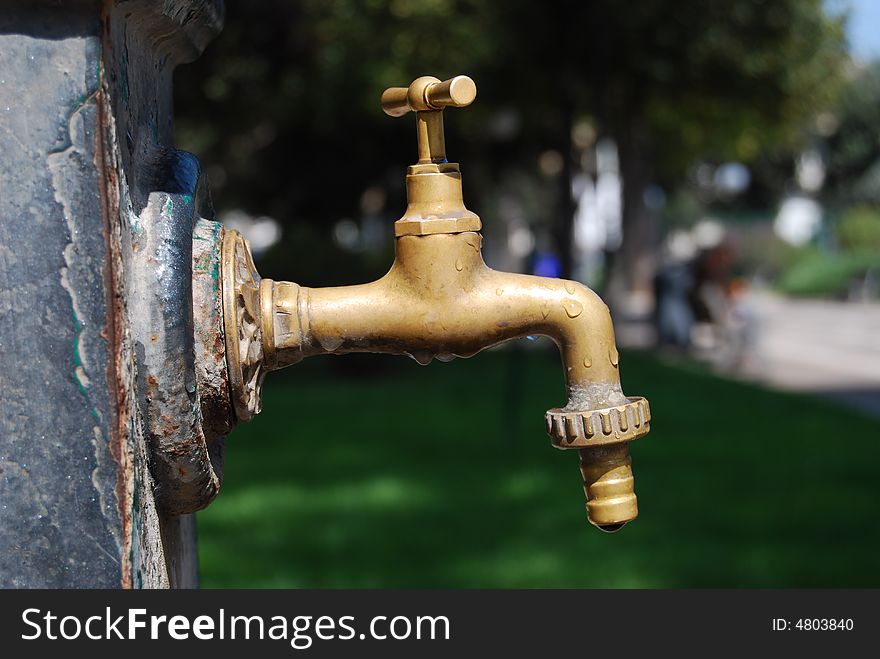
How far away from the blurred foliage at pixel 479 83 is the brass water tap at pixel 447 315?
966 centimetres

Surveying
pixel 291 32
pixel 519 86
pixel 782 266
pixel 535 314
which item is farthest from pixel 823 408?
pixel 782 266

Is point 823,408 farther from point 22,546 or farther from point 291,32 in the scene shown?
point 291,32

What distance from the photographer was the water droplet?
3.91 ft

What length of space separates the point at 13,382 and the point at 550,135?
55.5ft

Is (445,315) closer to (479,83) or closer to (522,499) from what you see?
(522,499)

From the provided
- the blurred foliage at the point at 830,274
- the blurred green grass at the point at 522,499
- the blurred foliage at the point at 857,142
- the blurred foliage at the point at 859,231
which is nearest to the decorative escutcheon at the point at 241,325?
the blurred green grass at the point at 522,499

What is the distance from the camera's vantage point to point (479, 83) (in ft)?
45.3

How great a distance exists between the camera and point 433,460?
6891 millimetres

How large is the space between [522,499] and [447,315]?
4912mm

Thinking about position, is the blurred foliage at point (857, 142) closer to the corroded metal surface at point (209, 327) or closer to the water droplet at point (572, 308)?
the water droplet at point (572, 308)

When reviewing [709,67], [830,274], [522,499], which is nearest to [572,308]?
[522,499]

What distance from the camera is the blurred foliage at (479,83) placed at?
40.2 ft

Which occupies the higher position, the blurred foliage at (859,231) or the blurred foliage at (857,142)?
the blurred foliage at (857,142)

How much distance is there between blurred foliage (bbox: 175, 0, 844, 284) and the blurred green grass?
3.33m
